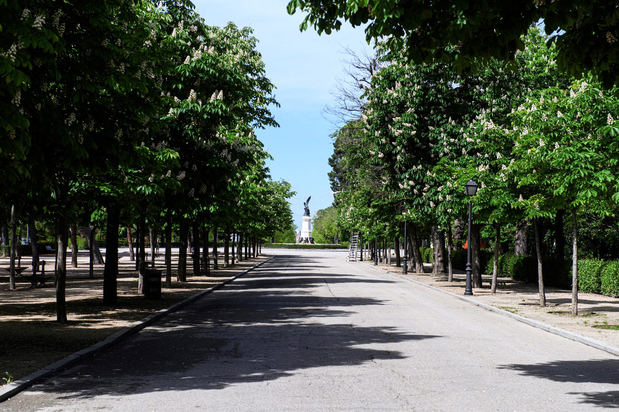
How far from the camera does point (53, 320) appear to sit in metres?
14.2

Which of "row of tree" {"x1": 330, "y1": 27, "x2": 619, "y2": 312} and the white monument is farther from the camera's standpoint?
the white monument

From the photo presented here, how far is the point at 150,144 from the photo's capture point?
17641mm

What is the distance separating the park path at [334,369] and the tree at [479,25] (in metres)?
3.98

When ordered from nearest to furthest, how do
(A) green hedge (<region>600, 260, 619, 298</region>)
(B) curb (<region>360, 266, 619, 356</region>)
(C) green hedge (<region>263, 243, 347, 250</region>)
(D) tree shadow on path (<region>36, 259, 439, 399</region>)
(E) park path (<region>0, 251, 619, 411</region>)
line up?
(E) park path (<region>0, 251, 619, 411</region>) < (D) tree shadow on path (<region>36, 259, 439, 399</region>) < (B) curb (<region>360, 266, 619, 356</region>) < (A) green hedge (<region>600, 260, 619, 298</region>) < (C) green hedge (<region>263, 243, 347, 250</region>)

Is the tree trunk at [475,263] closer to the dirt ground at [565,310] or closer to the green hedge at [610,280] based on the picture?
the dirt ground at [565,310]

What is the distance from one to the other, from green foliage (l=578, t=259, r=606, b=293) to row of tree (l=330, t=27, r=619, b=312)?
8.84ft

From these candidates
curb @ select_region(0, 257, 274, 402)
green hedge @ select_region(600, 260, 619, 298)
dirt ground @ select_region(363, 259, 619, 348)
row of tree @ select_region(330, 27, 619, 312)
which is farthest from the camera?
green hedge @ select_region(600, 260, 619, 298)

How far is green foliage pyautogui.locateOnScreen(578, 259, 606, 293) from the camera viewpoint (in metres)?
26.8

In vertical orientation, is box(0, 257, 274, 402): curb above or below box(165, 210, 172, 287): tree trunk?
below

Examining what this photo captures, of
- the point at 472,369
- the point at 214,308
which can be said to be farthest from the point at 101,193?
the point at 472,369

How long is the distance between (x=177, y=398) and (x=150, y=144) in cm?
1148

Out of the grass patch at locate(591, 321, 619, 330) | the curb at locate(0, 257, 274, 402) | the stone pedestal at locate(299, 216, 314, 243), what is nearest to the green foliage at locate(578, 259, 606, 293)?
the grass patch at locate(591, 321, 619, 330)

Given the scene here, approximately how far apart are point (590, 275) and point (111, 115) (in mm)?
22637

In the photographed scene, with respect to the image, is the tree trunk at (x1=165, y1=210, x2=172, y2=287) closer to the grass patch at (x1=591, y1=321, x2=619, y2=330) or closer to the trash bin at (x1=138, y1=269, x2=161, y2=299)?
the trash bin at (x1=138, y1=269, x2=161, y2=299)
